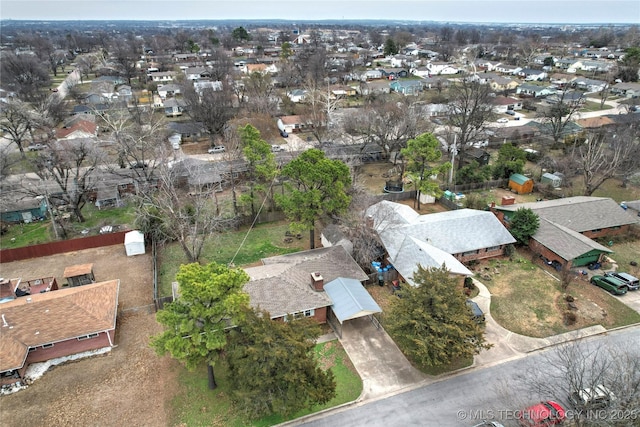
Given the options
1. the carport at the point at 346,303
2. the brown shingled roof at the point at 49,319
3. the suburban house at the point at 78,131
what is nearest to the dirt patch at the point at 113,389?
the brown shingled roof at the point at 49,319

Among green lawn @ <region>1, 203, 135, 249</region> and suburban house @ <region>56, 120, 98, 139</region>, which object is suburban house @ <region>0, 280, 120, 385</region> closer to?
green lawn @ <region>1, 203, 135, 249</region>

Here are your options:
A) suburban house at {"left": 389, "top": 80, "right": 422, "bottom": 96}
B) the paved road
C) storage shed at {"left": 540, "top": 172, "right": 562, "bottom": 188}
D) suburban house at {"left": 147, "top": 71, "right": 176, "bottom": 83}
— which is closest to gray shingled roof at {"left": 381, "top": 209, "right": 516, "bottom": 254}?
the paved road

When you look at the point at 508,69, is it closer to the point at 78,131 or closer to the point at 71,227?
the point at 78,131

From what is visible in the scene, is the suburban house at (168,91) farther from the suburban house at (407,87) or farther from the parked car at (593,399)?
the parked car at (593,399)

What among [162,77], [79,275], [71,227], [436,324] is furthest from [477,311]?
[162,77]

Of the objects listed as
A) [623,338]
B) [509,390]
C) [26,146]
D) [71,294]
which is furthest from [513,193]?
[26,146]

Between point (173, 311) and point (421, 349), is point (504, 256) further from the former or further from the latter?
point (173, 311)
